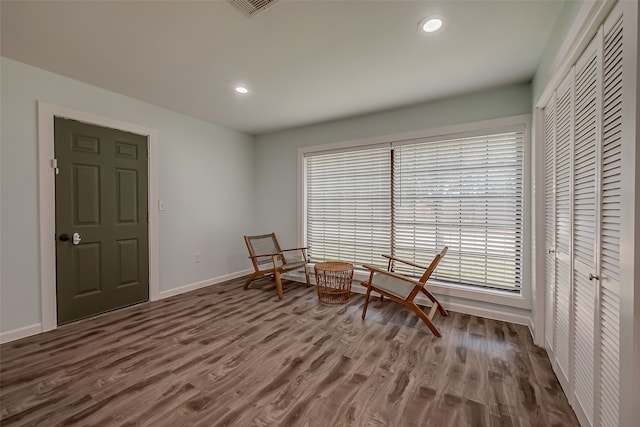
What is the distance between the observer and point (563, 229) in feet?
5.80

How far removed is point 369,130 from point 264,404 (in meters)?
3.33

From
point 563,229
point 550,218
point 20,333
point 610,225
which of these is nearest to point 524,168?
point 550,218

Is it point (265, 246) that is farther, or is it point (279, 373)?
point (265, 246)

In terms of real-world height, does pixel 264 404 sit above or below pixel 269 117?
below

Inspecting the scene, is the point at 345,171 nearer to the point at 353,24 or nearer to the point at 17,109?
the point at 353,24

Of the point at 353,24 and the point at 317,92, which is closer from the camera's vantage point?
the point at 353,24

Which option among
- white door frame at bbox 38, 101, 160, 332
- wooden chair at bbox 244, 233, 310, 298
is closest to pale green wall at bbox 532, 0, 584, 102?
wooden chair at bbox 244, 233, 310, 298

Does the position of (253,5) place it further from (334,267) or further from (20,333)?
(20,333)

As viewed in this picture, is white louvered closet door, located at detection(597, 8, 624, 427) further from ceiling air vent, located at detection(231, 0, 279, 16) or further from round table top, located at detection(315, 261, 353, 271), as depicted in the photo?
round table top, located at detection(315, 261, 353, 271)

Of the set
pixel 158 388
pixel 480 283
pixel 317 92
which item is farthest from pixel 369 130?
pixel 158 388

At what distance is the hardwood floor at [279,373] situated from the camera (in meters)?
1.55

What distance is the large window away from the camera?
9.43 ft

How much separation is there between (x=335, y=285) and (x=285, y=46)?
2789 millimetres

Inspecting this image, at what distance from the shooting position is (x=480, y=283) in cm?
303
